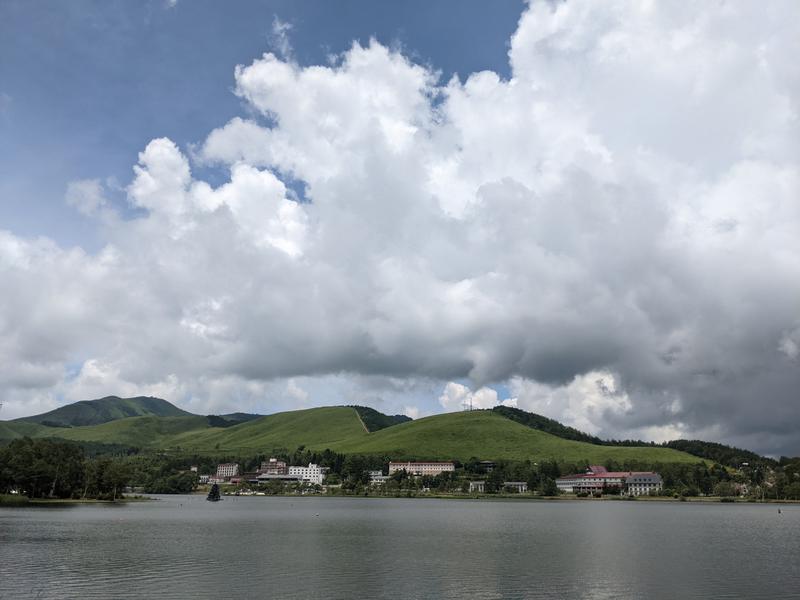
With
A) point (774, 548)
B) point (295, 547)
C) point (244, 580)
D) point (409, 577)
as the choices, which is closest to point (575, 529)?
point (774, 548)

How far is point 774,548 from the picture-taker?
92438mm

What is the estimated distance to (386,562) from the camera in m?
73.4

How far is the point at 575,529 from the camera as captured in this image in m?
122

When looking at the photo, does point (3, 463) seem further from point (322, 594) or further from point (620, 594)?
point (620, 594)

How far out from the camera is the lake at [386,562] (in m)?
56.1

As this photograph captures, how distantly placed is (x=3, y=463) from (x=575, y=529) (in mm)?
138545

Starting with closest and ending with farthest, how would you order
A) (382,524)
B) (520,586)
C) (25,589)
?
(25,589) < (520,586) < (382,524)

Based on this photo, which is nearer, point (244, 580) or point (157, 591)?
point (157, 591)

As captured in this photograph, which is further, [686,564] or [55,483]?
[55,483]

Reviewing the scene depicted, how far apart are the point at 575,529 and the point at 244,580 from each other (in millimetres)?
79198

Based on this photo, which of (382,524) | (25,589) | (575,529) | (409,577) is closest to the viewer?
(25,589)

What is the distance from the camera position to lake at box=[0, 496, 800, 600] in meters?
56.1


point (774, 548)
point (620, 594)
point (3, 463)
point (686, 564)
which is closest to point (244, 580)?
point (620, 594)

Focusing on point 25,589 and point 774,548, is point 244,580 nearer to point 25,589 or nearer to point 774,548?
point 25,589
